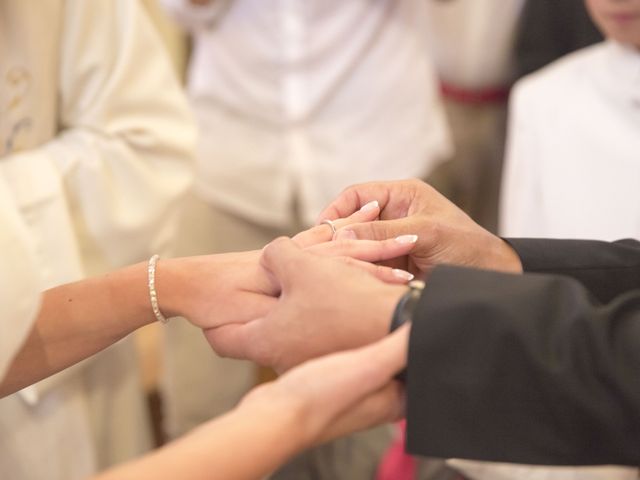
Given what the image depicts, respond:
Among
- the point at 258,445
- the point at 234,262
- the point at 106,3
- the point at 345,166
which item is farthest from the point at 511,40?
the point at 258,445

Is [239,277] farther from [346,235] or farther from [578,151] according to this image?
[578,151]

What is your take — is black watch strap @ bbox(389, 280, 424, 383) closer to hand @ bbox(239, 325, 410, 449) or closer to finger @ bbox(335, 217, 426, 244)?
hand @ bbox(239, 325, 410, 449)

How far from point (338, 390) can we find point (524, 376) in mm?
156

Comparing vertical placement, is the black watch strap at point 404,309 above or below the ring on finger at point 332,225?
below

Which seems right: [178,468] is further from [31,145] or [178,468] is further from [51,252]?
[31,145]

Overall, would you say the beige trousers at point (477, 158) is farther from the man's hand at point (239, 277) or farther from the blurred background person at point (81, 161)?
the man's hand at point (239, 277)

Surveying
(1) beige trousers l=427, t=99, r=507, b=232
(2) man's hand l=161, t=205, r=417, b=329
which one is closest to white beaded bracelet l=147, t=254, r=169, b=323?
(2) man's hand l=161, t=205, r=417, b=329

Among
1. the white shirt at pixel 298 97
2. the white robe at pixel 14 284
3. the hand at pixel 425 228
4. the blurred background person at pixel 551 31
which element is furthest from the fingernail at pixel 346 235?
the blurred background person at pixel 551 31

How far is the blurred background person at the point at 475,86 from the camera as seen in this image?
1.95 meters

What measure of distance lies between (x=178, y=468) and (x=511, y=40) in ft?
5.18

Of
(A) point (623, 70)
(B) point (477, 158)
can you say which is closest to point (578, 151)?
(A) point (623, 70)

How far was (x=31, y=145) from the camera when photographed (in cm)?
111

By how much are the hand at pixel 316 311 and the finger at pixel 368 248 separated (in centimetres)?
4

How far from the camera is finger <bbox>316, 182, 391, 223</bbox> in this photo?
0.96 m
